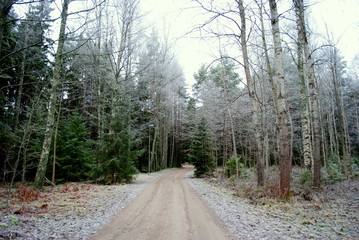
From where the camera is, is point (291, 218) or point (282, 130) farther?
point (282, 130)

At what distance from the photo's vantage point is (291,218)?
4.83m

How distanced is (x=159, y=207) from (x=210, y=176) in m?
11.1

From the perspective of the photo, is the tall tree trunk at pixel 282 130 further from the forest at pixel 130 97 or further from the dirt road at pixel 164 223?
the dirt road at pixel 164 223

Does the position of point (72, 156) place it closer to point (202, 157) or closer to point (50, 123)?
point (50, 123)

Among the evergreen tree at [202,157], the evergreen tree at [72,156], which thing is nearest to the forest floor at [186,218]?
the evergreen tree at [72,156]

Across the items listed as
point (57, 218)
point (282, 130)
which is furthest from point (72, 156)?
point (282, 130)

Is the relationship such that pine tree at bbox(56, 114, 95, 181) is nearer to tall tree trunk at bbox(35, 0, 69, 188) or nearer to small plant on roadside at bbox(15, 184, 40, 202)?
tall tree trunk at bbox(35, 0, 69, 188)

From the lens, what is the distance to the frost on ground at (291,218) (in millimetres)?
3893

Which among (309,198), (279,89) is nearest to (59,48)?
(279,89)

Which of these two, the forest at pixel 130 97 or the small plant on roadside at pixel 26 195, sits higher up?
the forest at pixel 130 97

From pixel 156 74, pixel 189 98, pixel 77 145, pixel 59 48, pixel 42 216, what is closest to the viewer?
pixel 42 216

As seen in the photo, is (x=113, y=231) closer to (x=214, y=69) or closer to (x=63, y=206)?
(x=63, y=206)

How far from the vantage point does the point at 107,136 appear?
40.0ft

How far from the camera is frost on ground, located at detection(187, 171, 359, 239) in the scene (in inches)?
153
